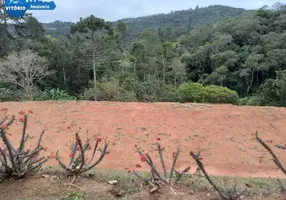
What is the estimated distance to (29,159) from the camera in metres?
2.72

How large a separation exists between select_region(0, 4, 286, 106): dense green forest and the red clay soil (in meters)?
4.80

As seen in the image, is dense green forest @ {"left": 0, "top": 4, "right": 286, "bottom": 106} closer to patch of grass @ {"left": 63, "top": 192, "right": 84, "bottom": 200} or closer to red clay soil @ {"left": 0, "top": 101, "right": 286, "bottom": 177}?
red clay soil @ {"left": 0, "top": 101, "right": 286, "bottom": 177}

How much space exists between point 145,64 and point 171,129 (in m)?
17.8

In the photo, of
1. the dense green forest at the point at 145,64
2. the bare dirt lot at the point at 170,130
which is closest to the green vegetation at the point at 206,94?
the dense green forest at the point at 145,64

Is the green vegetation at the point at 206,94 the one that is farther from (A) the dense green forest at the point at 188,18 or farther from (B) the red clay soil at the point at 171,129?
(A) the dense green forest at the point at 188,18

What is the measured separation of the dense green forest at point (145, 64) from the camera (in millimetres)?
15250

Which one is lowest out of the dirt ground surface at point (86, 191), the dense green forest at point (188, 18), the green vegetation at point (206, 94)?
the green vegetation at point (206, 94)

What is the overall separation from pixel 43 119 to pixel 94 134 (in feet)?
5.08

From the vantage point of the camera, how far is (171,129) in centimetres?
793

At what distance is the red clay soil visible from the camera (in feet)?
21.7

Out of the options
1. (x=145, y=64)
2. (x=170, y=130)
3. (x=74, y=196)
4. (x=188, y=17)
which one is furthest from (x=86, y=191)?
(x=188, y=17)

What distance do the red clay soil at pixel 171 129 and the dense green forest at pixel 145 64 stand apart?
480 centimetres

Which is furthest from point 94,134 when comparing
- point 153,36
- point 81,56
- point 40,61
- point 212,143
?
point 153,36

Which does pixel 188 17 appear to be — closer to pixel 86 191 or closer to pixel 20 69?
pixel 20 69
